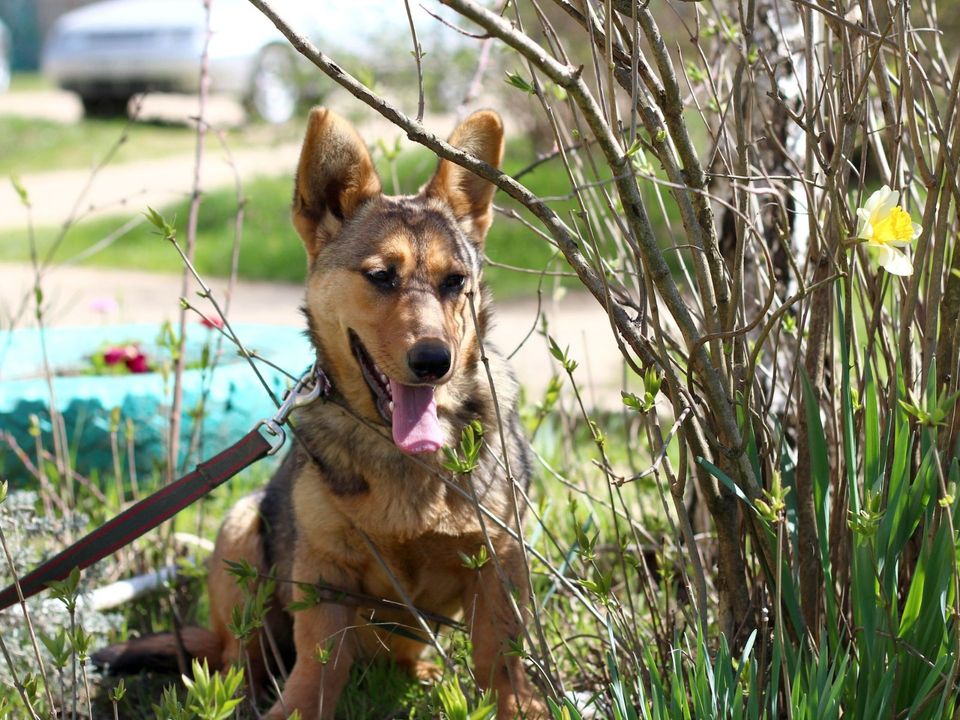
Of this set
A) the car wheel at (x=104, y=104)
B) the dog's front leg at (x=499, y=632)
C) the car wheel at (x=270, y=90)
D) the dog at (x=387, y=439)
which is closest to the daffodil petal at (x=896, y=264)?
the dog at (x=387, y=439)

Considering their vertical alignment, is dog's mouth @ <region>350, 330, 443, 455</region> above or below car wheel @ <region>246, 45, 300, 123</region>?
below

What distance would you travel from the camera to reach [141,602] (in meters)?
4.00

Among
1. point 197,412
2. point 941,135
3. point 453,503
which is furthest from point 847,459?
point 197,412

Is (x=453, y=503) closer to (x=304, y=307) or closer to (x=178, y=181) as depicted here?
(x=304, y=307)

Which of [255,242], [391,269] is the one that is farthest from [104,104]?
[391,269]

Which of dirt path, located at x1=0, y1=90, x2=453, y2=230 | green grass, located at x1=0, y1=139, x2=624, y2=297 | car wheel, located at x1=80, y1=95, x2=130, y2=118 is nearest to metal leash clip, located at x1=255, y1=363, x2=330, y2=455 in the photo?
green grass, located at x1=0, y1=139, x2=624, y2=297

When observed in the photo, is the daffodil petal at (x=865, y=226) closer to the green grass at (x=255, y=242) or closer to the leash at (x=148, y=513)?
the leash at (x=148, y=513)

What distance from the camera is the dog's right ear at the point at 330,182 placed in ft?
10.9

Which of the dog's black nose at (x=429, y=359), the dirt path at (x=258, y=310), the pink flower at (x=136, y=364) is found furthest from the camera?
the dirt path at (x=258, y=310)

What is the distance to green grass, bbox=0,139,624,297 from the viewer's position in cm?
1036

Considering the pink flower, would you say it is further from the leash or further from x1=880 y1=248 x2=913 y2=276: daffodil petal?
x1=880 y1=248 x2=913 y2=276: daffodil petal

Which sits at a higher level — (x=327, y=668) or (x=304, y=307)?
(x=304, y=307)

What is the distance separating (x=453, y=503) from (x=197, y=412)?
1295 millimetres

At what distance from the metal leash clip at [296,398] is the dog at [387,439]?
0.08m
